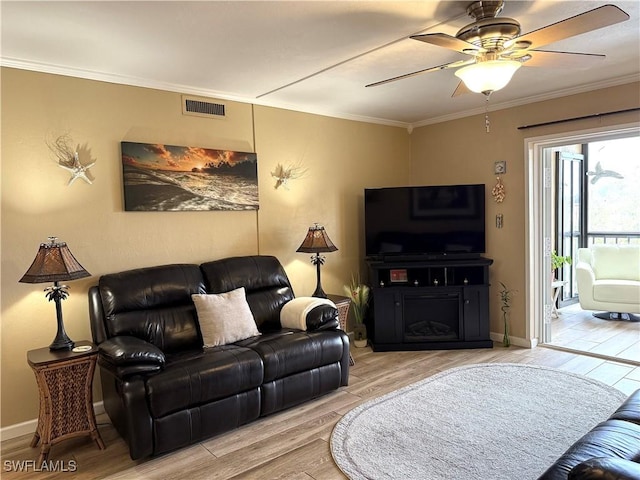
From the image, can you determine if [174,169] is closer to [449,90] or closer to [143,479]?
[143,479]

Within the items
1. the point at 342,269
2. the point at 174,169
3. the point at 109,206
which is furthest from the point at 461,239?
the point at 109,206

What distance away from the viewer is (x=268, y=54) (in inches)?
121

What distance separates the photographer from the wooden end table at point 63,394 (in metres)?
2.69

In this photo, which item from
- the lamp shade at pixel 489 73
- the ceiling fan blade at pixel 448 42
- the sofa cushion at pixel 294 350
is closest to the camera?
the ceiling fan blade at pixel 448 42

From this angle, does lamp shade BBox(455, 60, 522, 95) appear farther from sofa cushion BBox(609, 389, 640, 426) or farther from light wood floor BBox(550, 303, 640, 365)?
light wood floor BBox(550, 303, 640, 365)

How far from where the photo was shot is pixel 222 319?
3.38 m

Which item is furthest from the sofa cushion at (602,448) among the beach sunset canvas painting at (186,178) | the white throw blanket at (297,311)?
the beach sunset canvas painting at (186,178)

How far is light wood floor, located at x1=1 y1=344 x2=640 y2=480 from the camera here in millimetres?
2545

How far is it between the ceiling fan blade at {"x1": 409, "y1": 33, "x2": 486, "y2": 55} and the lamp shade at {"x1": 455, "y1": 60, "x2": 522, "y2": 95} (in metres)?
0.12

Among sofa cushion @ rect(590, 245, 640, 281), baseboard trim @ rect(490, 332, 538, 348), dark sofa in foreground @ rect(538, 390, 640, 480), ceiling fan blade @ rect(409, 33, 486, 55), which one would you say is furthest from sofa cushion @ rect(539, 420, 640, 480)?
sofa cushion @ rect(590, 245, 640, 281)

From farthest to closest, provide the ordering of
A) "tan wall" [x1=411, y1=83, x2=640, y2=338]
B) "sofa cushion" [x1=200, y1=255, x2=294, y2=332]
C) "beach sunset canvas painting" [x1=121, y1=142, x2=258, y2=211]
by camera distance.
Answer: "tan wall" [x1=411, y1=83, x2=640, y2=338]
"sofa cushion" [x1=200, y1=255, x2=294, y2=332]
"beach sunset canvas painting" [x1=121, y1=142, x2=258, y2=211]

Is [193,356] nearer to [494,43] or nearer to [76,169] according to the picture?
[76,169]

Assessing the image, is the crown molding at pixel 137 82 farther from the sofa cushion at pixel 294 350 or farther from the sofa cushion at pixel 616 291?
the sofa cushion at pixel 616 291

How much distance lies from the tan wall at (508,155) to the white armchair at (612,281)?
163cm
